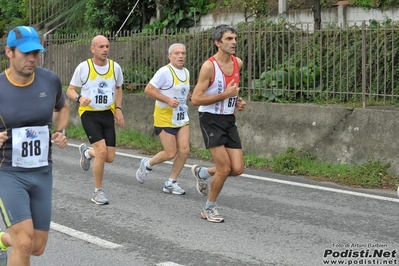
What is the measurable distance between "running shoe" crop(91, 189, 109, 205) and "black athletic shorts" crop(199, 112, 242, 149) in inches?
64.0

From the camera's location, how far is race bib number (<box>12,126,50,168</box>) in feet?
18.6

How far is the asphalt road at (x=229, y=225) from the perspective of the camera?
23.2 feet

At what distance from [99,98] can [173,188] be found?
1477mm

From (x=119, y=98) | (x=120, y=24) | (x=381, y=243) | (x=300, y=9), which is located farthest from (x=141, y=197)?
(x=120, y=24)

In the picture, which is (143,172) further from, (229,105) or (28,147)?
(28,147)

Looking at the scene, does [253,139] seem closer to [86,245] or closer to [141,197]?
[141,197]

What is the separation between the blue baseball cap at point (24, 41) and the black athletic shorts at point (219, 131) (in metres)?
3.32

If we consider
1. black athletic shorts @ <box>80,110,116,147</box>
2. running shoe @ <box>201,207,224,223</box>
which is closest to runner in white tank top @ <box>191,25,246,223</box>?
running shoe @ <box>201,207,224,223</box>

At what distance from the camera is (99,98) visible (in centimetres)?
992

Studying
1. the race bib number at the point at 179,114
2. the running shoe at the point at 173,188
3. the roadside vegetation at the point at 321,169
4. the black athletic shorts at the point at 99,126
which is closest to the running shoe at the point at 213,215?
the running shoe at the point at 173,188

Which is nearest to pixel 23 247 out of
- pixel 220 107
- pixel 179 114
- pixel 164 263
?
pixel 164 263

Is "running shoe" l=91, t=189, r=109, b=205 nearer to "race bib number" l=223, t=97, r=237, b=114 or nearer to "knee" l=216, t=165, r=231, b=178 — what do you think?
"knee" l=216, t=165, r=231, b=178

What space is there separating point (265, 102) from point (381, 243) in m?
6.16

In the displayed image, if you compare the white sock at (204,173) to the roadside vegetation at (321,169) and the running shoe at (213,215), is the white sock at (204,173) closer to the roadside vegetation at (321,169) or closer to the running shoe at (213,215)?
the running shoe at (213,215)
